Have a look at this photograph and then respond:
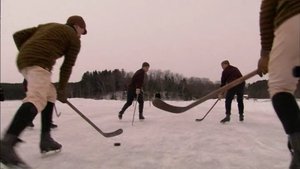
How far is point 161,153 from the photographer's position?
430 centimetres

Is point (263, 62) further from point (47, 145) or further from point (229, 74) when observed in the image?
point (229, 74)

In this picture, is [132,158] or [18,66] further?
[132,158]

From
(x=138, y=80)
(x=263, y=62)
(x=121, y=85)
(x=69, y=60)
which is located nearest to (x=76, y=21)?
(x=69, y=60)

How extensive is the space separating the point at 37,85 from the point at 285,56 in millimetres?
2091

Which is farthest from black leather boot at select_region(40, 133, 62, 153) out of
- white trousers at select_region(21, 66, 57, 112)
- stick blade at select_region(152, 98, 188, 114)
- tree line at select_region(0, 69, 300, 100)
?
tree line at select_region(0, 69, 300, 100)

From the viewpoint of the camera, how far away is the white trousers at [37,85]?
3.32 metres

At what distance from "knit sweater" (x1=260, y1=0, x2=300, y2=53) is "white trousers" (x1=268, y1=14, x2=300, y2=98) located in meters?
0.04

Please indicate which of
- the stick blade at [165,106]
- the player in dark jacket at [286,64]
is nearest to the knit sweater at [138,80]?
the stick blade at [165,106]

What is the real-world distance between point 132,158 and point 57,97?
111 centimetres

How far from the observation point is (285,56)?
2.27 meters

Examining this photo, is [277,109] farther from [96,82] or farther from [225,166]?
[96,82]

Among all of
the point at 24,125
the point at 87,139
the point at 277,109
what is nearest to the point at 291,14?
the point at 277,109

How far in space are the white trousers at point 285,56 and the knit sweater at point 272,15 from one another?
0.04 metres

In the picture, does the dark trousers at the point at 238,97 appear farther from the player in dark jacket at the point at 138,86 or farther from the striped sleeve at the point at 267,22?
the striped sleeve at the point at 267,22
